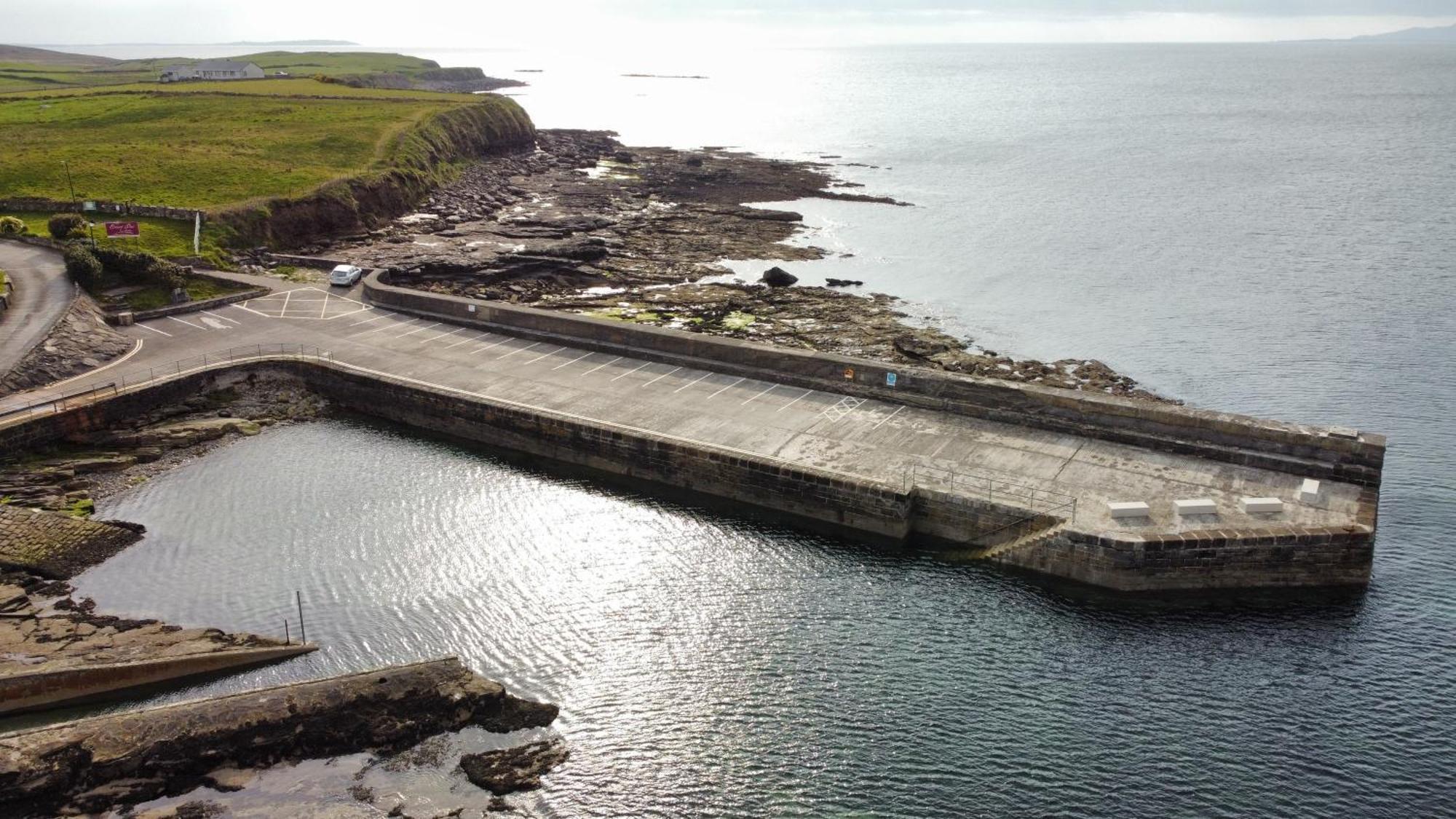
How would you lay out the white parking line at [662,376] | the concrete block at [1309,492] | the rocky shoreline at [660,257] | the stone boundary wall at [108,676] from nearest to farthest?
the stone boundary wall at [108,676] < the concrete block at [1309,492] < the white parking line at [662,376] < the rocky shoreline at [660,257]

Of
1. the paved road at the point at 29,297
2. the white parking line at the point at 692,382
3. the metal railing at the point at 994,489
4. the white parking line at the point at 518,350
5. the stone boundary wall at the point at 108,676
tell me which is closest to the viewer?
the stone boundary wall at the point at 108,676

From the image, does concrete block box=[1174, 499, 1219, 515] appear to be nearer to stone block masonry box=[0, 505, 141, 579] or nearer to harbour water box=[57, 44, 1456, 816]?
harbour water box=[57, 44, 1456, 816]

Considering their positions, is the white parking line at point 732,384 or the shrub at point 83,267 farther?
the shrub at point 83,267

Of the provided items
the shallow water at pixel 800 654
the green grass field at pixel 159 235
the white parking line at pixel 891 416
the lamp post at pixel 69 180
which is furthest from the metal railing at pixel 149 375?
the lamp post at pixel 69 180

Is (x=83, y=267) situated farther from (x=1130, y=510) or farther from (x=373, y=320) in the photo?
(x=1130, y=510)

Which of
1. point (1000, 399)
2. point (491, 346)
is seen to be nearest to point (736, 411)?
point (1000, 399)

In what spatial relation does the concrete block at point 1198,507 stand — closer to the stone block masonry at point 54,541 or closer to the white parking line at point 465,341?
the white parking line at point 465,341

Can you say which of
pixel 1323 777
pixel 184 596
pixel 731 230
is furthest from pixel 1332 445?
pixel 731 230
